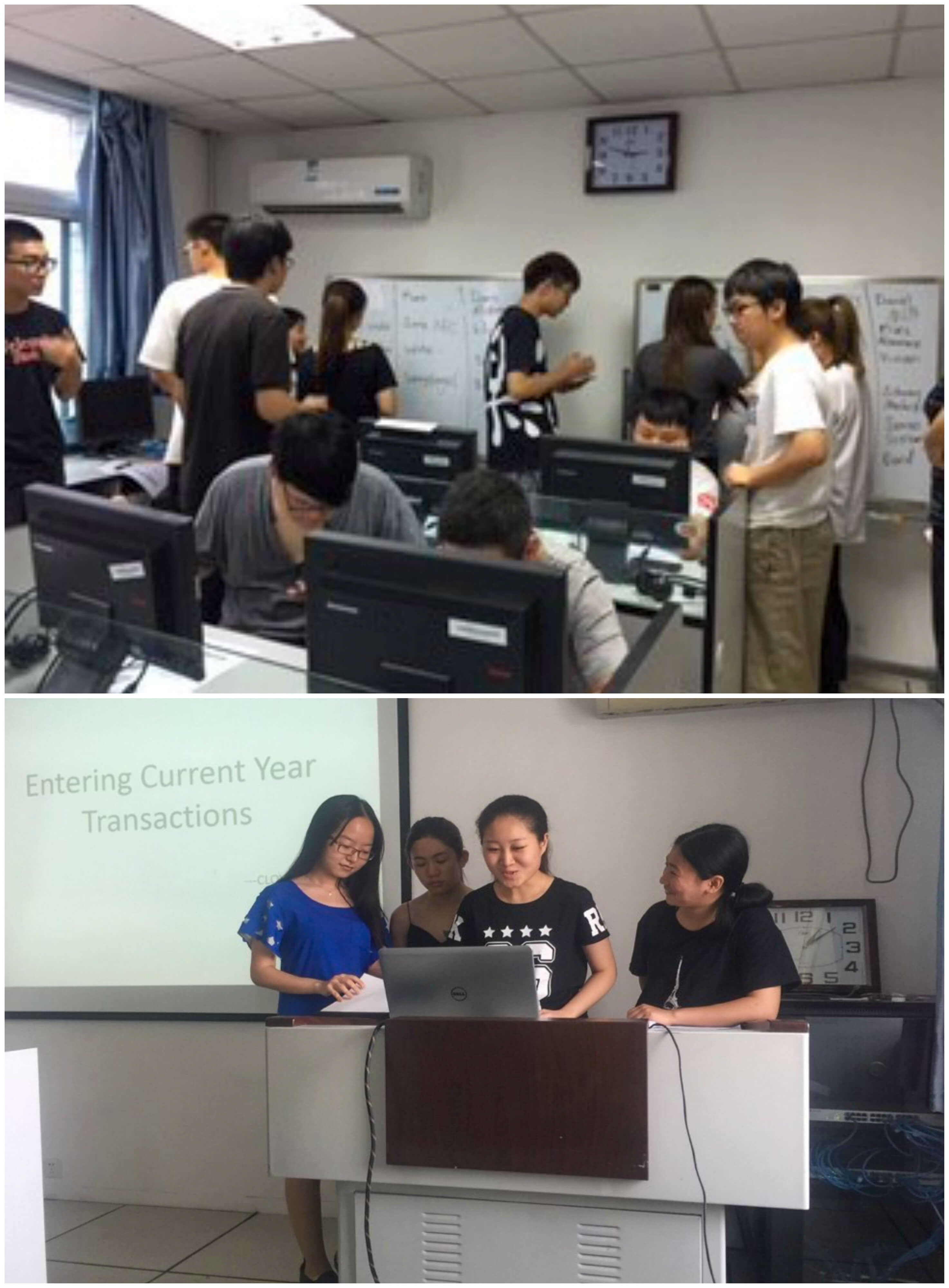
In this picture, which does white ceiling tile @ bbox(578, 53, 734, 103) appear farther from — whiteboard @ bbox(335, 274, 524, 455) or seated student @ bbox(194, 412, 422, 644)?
seated student @ bbox(194, 412, 422, 644)

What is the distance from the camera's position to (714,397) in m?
4.43

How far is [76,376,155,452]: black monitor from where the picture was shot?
5.28 m

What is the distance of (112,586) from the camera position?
77.0 inches

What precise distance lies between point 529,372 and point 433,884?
3.74 meters

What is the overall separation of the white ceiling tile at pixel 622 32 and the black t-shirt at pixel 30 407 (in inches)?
72.1

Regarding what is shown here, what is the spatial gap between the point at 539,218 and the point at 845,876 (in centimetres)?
440

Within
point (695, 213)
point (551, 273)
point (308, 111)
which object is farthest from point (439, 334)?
point (695, 213)

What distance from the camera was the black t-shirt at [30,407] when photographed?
3299 mm

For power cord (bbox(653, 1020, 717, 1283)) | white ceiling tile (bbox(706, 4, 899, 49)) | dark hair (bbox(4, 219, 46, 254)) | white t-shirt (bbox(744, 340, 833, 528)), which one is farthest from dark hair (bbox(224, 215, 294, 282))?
power cord (bbox(653, 1020, 717, 1283))

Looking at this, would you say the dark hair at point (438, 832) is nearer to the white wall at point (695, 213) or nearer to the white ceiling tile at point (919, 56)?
the white ceiling tile at point (919, 56)

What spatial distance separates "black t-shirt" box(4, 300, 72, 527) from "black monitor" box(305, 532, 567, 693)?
185cm

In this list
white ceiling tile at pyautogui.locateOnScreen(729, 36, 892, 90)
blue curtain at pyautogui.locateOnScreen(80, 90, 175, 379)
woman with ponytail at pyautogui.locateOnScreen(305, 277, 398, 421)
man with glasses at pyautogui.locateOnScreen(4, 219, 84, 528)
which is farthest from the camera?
blue curtain at pyautogui.locateOnScreen(80, 90, 175, 379)

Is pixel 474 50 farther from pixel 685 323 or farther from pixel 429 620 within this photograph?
pixel 429 620

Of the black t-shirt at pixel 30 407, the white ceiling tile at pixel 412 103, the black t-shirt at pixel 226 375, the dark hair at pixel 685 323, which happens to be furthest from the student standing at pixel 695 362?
the black t-shirt at pixel 30 407
